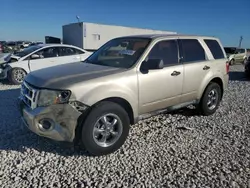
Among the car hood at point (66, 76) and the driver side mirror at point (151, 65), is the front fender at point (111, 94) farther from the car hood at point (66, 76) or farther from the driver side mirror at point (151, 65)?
the driver side mirror at point (151, 65)

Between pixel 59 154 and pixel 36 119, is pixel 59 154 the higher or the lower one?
the lower one

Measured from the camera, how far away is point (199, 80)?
474cm

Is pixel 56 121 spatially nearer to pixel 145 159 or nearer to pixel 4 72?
pixel 145 159

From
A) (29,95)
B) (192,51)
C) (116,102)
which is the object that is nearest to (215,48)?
(192,51)

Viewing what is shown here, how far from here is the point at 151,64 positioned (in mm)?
3658

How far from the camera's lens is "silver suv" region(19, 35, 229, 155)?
305 cm

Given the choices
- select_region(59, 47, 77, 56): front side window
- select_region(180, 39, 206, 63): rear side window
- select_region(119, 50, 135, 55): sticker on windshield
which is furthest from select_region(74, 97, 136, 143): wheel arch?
select_region(59, 47, 77, 56): front side window

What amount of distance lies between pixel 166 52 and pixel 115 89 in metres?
1.46

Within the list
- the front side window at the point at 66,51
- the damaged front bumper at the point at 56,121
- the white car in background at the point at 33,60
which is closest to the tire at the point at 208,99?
the damaged front bumper at the point at 56,121

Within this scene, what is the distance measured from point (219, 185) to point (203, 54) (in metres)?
2.99

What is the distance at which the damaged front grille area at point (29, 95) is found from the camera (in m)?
3.12

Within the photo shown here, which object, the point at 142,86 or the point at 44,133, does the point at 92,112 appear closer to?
the point at 44,133

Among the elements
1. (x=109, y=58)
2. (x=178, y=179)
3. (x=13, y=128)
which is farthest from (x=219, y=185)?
(x=13, y=128)

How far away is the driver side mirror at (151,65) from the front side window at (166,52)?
0.82ft
